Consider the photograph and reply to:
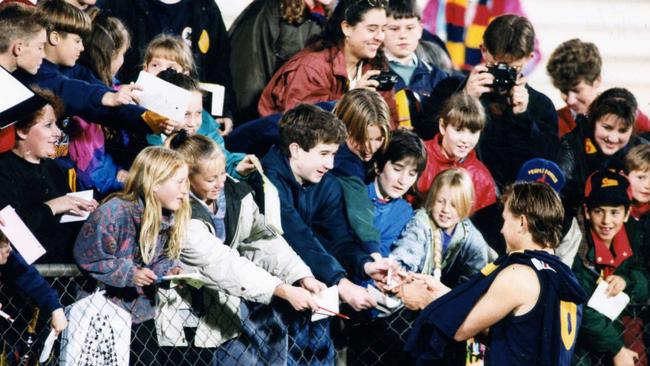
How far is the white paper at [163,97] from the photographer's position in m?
7.08

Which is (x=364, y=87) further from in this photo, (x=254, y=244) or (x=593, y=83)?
(x=593, y=83)

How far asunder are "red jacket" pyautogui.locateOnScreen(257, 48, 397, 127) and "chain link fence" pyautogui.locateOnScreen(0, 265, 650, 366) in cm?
142

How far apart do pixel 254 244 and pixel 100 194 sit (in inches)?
34.4

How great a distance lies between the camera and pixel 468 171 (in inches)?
327

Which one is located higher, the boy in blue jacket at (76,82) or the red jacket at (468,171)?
the boy in blue jacket at (76,82)

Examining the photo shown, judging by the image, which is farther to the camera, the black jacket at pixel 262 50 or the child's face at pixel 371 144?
the black jacket at pixel 262 50

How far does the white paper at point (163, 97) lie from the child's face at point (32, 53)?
519 millimetres

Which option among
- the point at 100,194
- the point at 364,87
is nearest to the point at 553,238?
the point at 364,87

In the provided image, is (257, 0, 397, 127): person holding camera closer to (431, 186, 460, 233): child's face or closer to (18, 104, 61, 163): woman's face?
(431, 186, 460, 233): child's face

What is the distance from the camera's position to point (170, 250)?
6891 mm

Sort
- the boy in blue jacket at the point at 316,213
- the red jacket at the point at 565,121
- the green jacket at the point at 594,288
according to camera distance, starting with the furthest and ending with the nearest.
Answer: the red jacket at the point at 565,121
the green jacket at the point at 594,288
the boy in blue jacket at the point at 316,213

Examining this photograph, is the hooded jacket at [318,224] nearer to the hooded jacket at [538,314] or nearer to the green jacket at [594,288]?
the hooded jacket at [538,314]

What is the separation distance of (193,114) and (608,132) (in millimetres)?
2795

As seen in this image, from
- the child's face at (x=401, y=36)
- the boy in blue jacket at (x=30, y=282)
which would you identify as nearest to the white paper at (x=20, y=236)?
the boy in blue jacket at (x=30, y=282)
